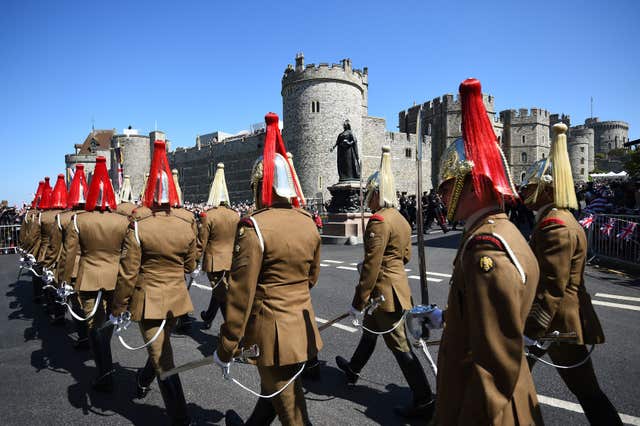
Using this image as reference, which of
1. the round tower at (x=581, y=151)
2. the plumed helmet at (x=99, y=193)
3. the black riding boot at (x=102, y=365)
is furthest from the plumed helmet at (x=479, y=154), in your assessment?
the round tower at (x=581, y=151)

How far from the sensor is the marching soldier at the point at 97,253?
443cm

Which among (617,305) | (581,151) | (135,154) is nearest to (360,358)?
(617,305)

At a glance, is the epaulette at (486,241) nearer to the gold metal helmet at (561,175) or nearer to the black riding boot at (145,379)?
the gold metal helmet at (561,175)

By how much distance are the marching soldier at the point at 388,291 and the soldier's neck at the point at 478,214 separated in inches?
64.3

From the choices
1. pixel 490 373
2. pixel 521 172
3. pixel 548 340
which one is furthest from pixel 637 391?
pixel 521 172

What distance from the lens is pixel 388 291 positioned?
3705 millimetres

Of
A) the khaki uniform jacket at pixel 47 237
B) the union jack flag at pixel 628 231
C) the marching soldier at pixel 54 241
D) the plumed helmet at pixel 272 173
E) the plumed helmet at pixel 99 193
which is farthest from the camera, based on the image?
the union jack flag at pixel 628 231

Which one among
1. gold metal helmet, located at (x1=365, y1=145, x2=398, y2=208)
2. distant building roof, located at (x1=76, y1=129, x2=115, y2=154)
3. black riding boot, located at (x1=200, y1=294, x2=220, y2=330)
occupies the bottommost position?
black riding boot, located at (x1=200, y1=294, x2=220, y2=330)

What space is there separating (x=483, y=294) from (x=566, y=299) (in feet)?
5.53

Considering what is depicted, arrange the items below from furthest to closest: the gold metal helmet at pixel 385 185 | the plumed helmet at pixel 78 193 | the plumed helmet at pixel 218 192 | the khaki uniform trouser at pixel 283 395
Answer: the plumed helmet at pixel 218 192, the plumed helmet at pixel 78 193, the gold metal helmet at pixel 385 185, the khaki uniform trouser at pixel 283 395

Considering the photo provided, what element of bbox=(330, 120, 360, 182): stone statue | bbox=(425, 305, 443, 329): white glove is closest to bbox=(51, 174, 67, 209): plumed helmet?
bbox=(425, 305, 443, 329): white glove

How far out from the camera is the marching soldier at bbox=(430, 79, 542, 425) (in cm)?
151

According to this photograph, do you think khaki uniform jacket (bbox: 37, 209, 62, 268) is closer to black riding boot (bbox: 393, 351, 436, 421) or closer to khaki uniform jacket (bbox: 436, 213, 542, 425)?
black riding boot (bbox: 393, 351, 436, 421)

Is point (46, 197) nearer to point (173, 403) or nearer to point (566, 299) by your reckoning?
point (173, 403)
